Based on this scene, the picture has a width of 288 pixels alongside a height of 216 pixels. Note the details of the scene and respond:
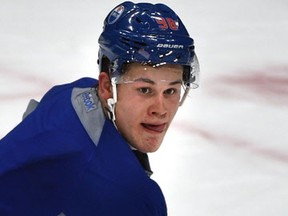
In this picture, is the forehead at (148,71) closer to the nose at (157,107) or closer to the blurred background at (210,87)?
the nose at (157,107)

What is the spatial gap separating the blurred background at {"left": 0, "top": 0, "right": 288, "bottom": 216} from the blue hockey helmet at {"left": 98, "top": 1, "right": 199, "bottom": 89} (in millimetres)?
817

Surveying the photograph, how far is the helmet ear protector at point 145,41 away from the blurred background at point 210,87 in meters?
0.81

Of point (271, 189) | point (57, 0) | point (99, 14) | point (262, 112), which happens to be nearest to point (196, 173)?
point (271, 189)

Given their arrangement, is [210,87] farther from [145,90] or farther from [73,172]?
[73,172]

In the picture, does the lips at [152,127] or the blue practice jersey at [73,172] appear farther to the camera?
the lips at [152,127]

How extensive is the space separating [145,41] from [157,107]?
0.17 meters

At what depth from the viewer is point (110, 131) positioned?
5.43 ft

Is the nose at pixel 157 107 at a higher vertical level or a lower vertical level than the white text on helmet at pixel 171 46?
lower

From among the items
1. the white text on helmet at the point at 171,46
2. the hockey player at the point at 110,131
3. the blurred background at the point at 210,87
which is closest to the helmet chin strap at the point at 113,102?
the hockey player at the point at 110,131

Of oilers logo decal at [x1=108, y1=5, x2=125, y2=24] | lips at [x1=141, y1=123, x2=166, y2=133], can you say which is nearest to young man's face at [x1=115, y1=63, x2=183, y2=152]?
lips at [x1=141, y1=123, x2=166, y2=133]

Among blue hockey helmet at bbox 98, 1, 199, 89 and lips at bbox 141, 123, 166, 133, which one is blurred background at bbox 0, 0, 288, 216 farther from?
blue hockey helmet at bbox 98, 1, 199, 89

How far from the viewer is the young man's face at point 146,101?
5.51ft

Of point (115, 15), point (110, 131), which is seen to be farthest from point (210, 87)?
point (110, 131)

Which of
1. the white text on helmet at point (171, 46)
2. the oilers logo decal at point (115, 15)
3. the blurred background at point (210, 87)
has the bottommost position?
the blurred background at point (210, 87)
